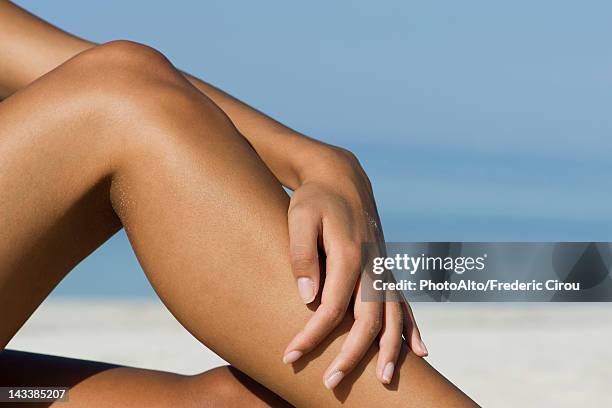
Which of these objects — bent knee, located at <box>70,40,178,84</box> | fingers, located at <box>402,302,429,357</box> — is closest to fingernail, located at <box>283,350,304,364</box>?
fingers, located at <box>402,302,429,357</box>

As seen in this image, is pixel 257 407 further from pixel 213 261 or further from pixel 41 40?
pixel 41 40

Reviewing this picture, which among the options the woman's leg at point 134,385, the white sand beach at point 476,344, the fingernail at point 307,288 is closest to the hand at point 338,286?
the fingernail at point 307,288

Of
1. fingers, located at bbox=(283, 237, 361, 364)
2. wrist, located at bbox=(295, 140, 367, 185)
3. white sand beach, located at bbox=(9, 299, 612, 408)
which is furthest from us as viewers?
white sand beach, located at bbox=(9, 299, 612, 408)

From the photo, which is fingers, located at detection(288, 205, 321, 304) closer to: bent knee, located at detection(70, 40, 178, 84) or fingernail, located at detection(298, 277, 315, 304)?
fingernail, located at detection(298, 277, 315, 304)

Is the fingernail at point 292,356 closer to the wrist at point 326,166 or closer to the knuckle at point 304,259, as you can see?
the knuckle at point 304,259

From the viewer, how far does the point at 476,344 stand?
2.68m

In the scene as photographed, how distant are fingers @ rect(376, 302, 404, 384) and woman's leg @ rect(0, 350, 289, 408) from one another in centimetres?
14

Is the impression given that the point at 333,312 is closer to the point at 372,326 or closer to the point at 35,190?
the point at 372,326

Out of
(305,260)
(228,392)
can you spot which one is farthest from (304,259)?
(228,392)

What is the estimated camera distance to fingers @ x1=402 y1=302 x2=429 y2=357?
708mm

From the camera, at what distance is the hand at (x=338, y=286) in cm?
65

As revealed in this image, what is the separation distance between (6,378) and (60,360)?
5 cm

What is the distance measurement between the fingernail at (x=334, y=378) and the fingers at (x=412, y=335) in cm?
8

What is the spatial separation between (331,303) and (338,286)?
16 millimetres
